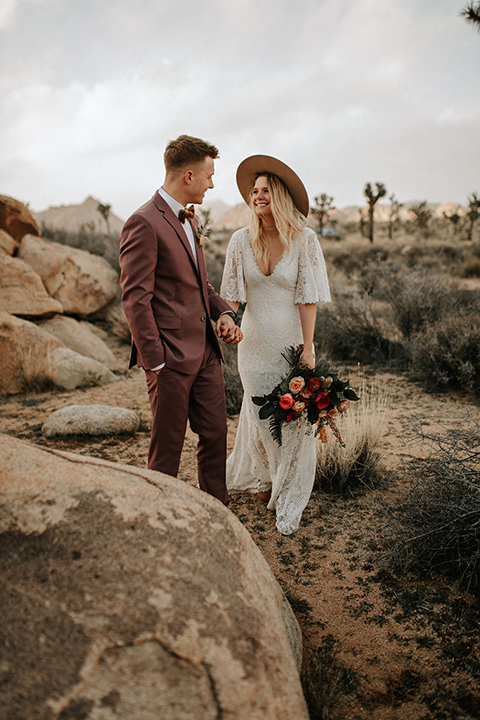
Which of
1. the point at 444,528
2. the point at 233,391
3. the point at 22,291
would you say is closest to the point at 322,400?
the point at 444,528

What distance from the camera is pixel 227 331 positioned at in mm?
2943

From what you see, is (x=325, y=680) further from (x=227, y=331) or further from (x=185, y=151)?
(x=185, y=151)

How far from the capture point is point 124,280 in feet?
8.55

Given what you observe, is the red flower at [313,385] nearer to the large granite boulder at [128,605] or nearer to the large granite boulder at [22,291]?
the large granite boulder at [128,605]

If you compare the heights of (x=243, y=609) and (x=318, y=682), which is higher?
(x=243, y=609)

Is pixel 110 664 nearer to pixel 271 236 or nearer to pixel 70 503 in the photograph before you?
pixel 70 503

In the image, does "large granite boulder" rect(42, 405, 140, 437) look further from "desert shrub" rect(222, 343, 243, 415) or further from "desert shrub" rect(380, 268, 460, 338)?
"desert shrub" rect(380, 268, 460, 338)

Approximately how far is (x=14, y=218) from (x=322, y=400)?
312 inches

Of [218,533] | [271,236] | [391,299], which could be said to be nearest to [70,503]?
[218,533]

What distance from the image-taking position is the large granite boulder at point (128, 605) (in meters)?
1.10

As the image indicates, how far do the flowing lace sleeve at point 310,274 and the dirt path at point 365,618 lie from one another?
1.17 m

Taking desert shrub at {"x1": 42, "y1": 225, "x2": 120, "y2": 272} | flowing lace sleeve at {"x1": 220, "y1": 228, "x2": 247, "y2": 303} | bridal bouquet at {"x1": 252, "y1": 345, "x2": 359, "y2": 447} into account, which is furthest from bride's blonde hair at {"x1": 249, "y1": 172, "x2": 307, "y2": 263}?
desert shrub at {"x1": 42, "y1": 225, "x2": 120, "y2": 272}

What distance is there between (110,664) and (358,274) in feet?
44.0

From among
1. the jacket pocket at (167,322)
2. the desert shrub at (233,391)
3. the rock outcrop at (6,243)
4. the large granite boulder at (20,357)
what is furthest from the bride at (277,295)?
the rock outcrop at (6,243)
